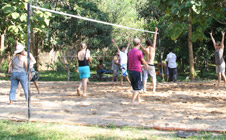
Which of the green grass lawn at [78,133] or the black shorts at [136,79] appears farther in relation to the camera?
the black shorts at [136,79]

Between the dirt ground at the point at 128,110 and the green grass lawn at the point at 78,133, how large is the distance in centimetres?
48

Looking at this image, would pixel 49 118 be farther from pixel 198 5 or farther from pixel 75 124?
pixel 198 5

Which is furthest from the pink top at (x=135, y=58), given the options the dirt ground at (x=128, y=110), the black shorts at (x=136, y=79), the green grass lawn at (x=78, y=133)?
the green grass lawn at (x=78, y=133)

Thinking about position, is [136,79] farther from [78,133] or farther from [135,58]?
[78,133]

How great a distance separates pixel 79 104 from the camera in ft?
27.2

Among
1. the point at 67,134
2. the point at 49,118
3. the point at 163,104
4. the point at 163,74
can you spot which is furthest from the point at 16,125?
the point at 163,74

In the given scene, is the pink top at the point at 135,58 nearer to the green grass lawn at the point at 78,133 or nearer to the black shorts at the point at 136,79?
the black shorts at the point at 136,79

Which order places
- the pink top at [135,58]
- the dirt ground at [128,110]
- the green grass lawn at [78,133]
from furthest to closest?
1. the pink top at [135,58]
2. the dirt ground at [128,110]
3. the green grass lawn at [78,133]

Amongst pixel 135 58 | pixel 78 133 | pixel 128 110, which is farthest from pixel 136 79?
pixel 78 133

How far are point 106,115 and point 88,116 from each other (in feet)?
1.33

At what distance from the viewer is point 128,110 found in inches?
291

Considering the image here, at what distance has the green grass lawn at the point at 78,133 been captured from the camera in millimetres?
4930

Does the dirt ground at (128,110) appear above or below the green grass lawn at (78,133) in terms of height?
above

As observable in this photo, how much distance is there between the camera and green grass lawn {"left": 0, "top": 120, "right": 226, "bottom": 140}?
4.93 m
